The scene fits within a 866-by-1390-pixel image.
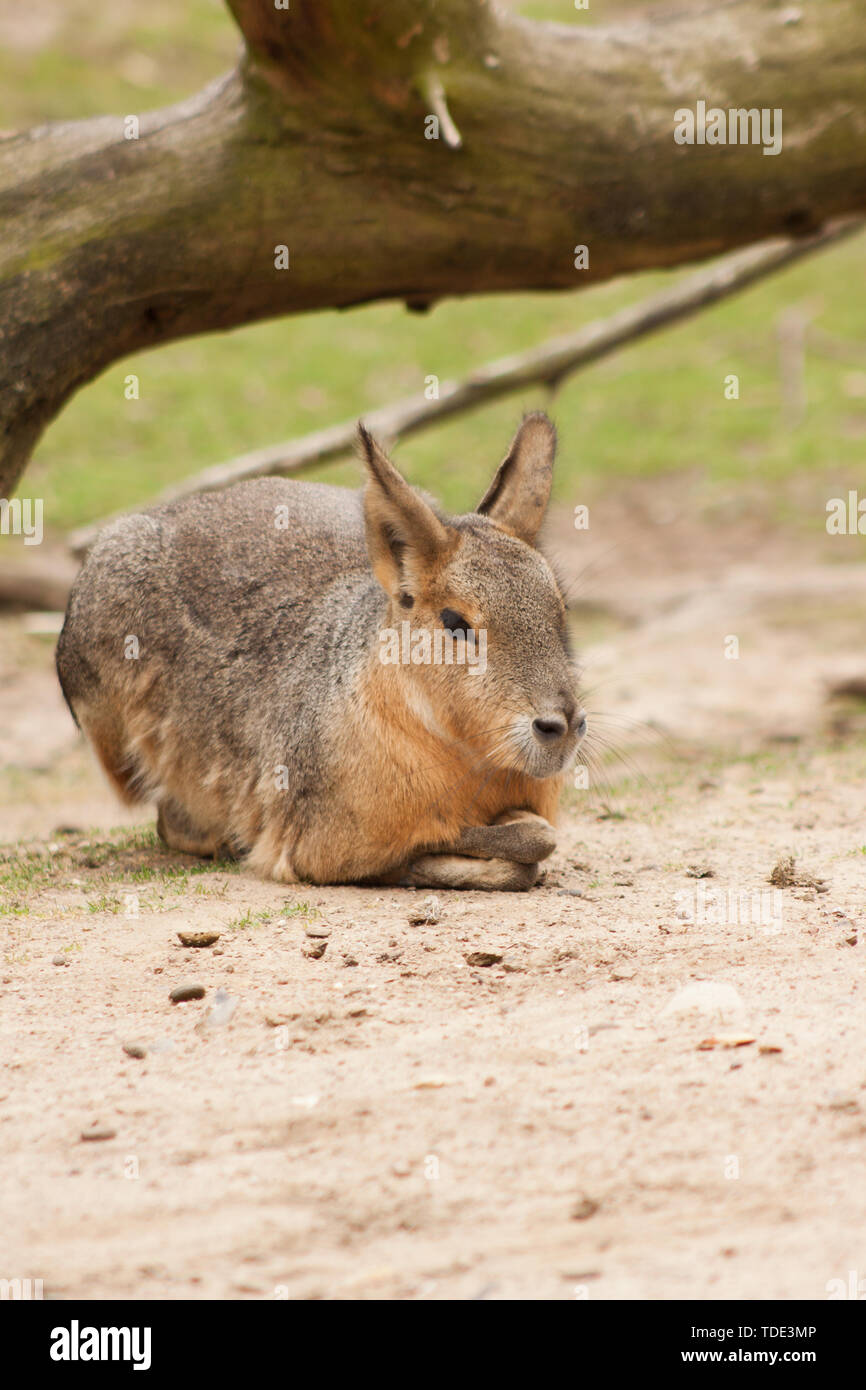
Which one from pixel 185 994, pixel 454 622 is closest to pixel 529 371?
pixel 454 622

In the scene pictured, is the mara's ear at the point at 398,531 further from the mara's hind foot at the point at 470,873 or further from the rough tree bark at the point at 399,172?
the rough tree bark at the point at 399,172

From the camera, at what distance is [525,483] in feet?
16.6

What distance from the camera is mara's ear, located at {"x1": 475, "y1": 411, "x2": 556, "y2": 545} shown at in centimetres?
505

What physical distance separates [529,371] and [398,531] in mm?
4029

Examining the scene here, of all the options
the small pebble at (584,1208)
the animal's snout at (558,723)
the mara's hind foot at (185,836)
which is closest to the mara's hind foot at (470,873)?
the animal's snout at (558,723)

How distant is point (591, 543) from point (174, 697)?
744 cm

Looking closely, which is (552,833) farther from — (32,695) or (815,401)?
(815,401)

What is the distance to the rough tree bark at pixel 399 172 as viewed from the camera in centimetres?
534

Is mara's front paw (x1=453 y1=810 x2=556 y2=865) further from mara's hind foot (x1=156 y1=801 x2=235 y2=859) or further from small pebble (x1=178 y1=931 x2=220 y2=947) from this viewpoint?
mara's hind foot (x1=156 y1=801 x2=235 y2=859)

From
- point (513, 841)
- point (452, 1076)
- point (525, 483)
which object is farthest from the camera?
point (525, 483)

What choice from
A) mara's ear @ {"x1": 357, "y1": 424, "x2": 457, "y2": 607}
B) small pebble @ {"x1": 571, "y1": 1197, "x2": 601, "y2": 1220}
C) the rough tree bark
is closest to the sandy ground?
small pebble @ {"x1": 571, "y1": 1197, "x2": 601, "y2": 1220}

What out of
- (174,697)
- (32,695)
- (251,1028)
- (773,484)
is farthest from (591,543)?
(251,1028)

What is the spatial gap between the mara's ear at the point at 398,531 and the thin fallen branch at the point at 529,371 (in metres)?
2.94

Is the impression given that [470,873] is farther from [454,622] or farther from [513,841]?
[454,622]
